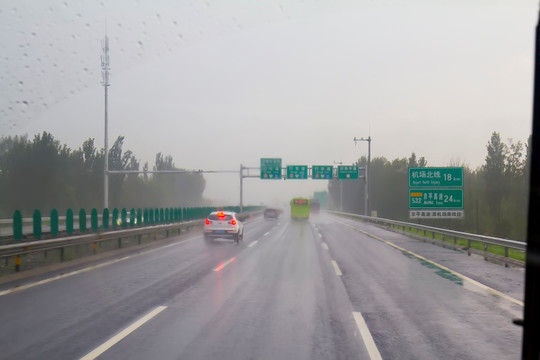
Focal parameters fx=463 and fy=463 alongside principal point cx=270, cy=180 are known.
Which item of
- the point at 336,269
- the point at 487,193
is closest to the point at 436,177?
the point at 336,269

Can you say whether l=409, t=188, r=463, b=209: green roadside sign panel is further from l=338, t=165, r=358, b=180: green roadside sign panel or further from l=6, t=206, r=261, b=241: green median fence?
l=338, t=165, r=358, b=180: green roadside sign panel

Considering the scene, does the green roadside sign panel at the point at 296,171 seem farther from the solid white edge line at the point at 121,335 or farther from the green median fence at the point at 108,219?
the solid white edge line at the point at 121,335

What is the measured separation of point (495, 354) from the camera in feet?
18.5

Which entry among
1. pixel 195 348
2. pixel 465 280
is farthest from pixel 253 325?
pixel 465 280

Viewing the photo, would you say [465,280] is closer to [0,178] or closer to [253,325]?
[253,325]

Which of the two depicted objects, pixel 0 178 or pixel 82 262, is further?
pixel 0 178

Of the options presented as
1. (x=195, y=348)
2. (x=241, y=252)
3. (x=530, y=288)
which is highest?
(x=530, y=288)

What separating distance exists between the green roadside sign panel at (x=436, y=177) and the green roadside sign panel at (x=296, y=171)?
3088 cm

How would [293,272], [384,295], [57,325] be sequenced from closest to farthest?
[57,325], [384,295], [293,272]

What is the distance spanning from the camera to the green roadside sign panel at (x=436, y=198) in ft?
76.6

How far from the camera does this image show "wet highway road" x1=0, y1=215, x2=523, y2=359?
5707 millimetres

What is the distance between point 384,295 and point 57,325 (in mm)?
6126

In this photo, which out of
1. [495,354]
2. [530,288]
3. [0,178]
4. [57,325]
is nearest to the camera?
[530,288]

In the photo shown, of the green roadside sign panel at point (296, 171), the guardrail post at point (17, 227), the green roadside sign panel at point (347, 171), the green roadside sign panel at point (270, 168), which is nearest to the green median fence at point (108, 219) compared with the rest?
the guardrail post at point (17, 227)
